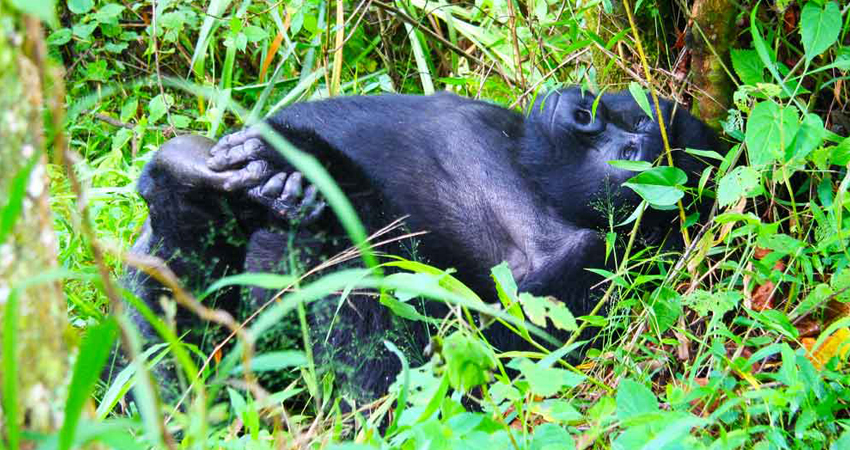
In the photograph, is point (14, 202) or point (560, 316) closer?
point (14, 202)

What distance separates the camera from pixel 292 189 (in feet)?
6.63

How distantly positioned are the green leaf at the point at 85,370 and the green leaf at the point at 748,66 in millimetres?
1679

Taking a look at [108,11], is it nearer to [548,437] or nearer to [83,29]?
[83,29]

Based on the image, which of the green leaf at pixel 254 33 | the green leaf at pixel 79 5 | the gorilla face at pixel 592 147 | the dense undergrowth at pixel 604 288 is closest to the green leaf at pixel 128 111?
the dense undergrowth at pixel 604 288

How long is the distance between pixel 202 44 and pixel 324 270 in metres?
1.61

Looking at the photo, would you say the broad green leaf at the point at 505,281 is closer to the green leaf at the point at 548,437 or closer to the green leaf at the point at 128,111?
the green leaf at the point at 548,437

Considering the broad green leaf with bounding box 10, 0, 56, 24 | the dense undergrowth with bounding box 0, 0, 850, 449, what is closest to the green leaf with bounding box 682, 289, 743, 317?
the dense undergrowth with bounding box 0, 0, 850, 449

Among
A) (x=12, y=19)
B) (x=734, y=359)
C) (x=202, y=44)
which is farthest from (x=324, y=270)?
(x=202, y=44)

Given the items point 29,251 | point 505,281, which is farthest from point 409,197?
point 29,251

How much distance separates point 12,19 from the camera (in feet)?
2.71

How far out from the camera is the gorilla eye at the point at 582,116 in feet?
7.30

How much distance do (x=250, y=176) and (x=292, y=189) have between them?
0.11m

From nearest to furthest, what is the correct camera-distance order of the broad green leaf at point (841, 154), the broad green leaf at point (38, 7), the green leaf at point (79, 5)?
the broad green leaf at point (38, 7) < the broad green leaf at point (841, 154) < the green leaf at point (79, 5)

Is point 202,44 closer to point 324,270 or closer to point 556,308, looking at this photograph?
point 324,270
